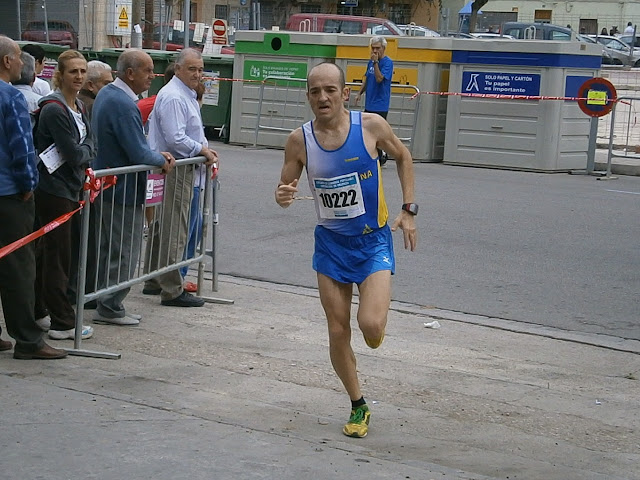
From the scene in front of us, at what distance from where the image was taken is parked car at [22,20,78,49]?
105 ft

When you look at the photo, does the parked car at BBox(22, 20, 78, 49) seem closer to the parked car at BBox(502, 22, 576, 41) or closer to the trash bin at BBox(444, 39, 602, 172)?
the trash bin at BBox(444, 39, 602, 172)

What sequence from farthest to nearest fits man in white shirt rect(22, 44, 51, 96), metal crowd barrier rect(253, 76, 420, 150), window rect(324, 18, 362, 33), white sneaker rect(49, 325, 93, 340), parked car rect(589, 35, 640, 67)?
parked car rect(589, 35, 640, 67), window rect(324, 18, 362, 33), metal crowd barrier rect(253, 76, 420, 150), man in white shirt rect(22, 44, 51, 96), white sneaker rect(49, 325, 93, 340)

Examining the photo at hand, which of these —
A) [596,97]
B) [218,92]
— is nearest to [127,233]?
[596,97]

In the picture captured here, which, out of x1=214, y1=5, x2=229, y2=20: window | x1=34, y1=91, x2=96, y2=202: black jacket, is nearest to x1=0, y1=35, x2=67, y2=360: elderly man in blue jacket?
x1=34, y1=91, x2=96, y2=202: black jacket

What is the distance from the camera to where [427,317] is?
8.35 meters

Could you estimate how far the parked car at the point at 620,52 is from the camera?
46156 mm

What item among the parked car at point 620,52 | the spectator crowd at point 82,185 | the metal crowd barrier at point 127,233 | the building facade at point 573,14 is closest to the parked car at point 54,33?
the parked car at point 620,52

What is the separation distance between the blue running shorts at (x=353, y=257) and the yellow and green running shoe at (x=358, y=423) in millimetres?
647

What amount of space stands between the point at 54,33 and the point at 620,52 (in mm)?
25004

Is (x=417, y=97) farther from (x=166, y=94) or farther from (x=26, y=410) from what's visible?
(x=26, y=410)

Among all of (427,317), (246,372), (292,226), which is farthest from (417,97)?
(246,372)

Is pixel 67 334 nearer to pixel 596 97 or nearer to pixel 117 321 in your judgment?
pixel 117 321

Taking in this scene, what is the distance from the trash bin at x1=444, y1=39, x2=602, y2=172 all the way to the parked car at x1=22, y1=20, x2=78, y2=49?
17.4 m

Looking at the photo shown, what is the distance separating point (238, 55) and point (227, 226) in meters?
8.67
